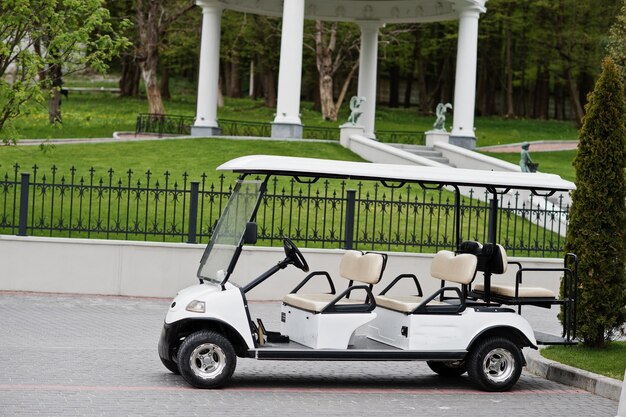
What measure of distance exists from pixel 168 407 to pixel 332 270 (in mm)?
9208

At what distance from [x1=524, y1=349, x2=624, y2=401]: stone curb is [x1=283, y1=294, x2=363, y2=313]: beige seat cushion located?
263 cm

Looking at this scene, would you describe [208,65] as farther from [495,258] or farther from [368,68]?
[495,258]

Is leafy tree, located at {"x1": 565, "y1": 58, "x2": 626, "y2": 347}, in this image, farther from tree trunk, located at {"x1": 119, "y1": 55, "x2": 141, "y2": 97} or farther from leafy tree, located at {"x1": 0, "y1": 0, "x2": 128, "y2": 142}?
tree trunk, located at {"x1": 119, "y1": 55, "x2": 141, "y2": 97}

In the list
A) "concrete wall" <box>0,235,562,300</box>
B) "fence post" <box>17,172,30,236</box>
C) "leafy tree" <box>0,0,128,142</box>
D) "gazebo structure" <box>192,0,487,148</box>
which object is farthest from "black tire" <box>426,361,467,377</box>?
"gazebo structure" <box>192,0,487,148</box>

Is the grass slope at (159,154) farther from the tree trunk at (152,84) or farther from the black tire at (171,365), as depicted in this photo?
the black tire at (171,365)

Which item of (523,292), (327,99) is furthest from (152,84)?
(523,292)

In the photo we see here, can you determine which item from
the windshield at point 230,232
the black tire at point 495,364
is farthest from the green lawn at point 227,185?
the black tire at point 495,364

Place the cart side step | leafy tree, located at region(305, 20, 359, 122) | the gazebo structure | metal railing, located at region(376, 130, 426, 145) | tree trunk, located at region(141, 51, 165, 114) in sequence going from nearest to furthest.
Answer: the cart side step < the gazebo structure < metal railing, located at region(376, 130, 426, 145) < tree trunk, located at region(141, 51, 165, 114) < leafy tree, located at region(305, 20, 359, 122)

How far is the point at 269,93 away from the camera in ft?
184

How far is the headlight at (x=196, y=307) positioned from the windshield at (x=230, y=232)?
0.36 m

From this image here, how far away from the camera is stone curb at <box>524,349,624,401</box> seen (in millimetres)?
10445

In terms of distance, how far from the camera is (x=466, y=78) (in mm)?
33406

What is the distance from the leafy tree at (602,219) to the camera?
12.0 metres

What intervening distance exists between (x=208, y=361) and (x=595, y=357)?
4.69 m
